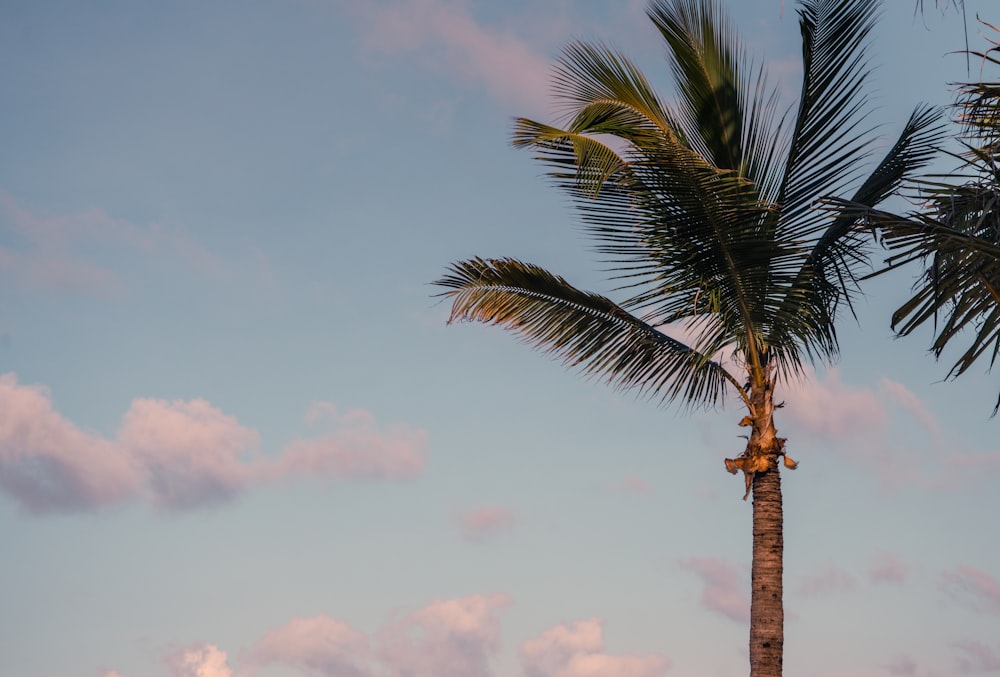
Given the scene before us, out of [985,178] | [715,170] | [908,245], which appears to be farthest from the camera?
[715,170]

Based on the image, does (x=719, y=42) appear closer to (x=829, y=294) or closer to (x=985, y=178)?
(x=829, y=294)

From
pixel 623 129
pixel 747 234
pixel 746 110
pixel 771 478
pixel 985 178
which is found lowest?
pixel 771 478

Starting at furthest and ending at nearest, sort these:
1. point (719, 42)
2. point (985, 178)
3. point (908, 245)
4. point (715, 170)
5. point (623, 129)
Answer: point (719, 42) → point (623, 129) → point (715, 170) → point (985, 178) → point (908, 245)

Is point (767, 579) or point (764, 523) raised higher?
point (764, 523)

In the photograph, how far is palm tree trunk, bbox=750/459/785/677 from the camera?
11.2 metres

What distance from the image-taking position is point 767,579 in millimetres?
11352

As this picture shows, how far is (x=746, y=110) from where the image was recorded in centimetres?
1230

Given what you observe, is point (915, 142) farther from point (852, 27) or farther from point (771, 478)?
point (771, 478)

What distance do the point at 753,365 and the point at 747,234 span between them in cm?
157

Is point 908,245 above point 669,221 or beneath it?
beneath

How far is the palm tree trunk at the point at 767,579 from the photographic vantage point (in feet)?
36.7

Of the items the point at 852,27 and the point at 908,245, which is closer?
the point at 908,245

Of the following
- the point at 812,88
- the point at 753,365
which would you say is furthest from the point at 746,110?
the point at 753,365

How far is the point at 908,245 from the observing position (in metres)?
8.12
